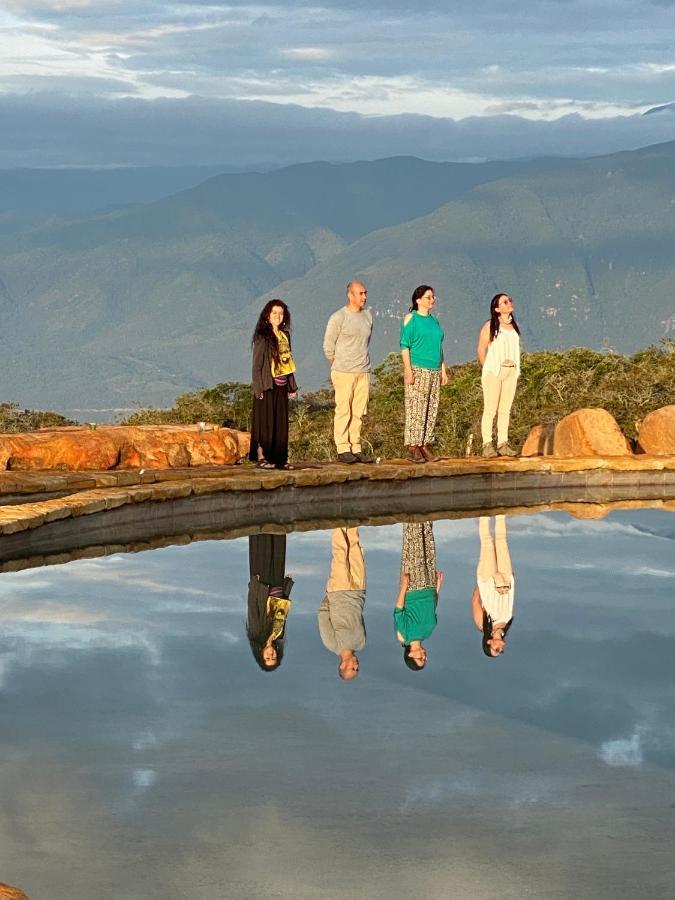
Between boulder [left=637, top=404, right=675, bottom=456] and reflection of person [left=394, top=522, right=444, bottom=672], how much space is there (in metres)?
5.14

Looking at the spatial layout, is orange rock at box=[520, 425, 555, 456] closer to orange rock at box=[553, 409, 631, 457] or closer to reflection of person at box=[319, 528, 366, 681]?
orange rock at box=[553, 409, 631, 457]

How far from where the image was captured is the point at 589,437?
17234 mm

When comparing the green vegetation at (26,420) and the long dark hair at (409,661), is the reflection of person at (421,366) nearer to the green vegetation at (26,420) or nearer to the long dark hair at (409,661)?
the long dark hair at (409,661)

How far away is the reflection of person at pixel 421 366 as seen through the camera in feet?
47.6

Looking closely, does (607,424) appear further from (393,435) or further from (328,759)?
(328,759)

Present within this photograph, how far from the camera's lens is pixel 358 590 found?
33.3ft

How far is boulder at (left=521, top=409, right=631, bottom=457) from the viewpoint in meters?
17.2

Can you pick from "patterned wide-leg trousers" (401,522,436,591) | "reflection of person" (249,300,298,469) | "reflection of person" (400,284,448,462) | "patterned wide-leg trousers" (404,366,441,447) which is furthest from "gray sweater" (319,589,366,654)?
"patterned wide-leg trousers" (404,366,441,447)

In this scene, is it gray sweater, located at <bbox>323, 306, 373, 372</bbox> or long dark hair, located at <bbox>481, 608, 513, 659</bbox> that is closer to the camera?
long dark hair, located at <bbox>481, 608, 513, 659</bbox>

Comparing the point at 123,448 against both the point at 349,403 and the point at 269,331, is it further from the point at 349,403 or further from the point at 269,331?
the point at 269,331

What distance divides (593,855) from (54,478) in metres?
8.80

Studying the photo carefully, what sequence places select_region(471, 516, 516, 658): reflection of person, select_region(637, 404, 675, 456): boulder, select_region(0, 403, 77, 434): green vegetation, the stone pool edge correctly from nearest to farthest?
1. select_region(471, 516, 516, 658): reflection of person
2. the stone pool edge
3. select_region(637, 404, 675, 456): boulder
4. select_region(0, 403, 77, 434): green vegetation

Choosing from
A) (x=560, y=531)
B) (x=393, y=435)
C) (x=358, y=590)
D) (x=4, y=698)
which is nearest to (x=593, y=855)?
(x=4, y=698)

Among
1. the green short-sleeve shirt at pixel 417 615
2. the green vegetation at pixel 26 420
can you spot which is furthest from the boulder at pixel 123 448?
the green vegetation at pixel 26 420
